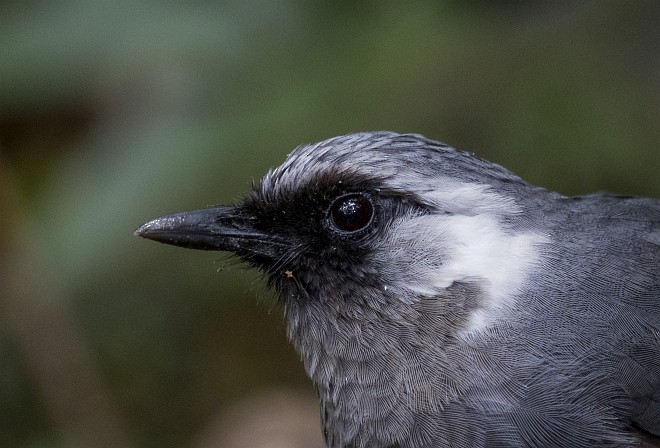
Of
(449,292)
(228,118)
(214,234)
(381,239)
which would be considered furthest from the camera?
(228,118)

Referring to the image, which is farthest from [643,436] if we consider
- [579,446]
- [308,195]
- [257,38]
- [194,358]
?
[194,358]

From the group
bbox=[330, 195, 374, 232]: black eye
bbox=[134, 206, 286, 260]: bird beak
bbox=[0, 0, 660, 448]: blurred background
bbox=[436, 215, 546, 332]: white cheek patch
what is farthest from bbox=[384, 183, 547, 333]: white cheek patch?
bbox=[0, 0, 660, 448]: blurred background

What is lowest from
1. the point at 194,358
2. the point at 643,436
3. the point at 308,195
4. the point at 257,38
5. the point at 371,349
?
the point at 194,358

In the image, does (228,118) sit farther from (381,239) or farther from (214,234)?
(381,239)

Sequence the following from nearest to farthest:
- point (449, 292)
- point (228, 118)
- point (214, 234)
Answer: point (449, 292)
point (214, 234)
point (228, 118)

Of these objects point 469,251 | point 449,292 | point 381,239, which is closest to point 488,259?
point 469,251

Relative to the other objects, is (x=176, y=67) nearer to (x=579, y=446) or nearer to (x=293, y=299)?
(x=293, y=299)

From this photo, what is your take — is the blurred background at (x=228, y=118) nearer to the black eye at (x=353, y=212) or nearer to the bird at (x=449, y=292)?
the bird at (x=449, y=292)
